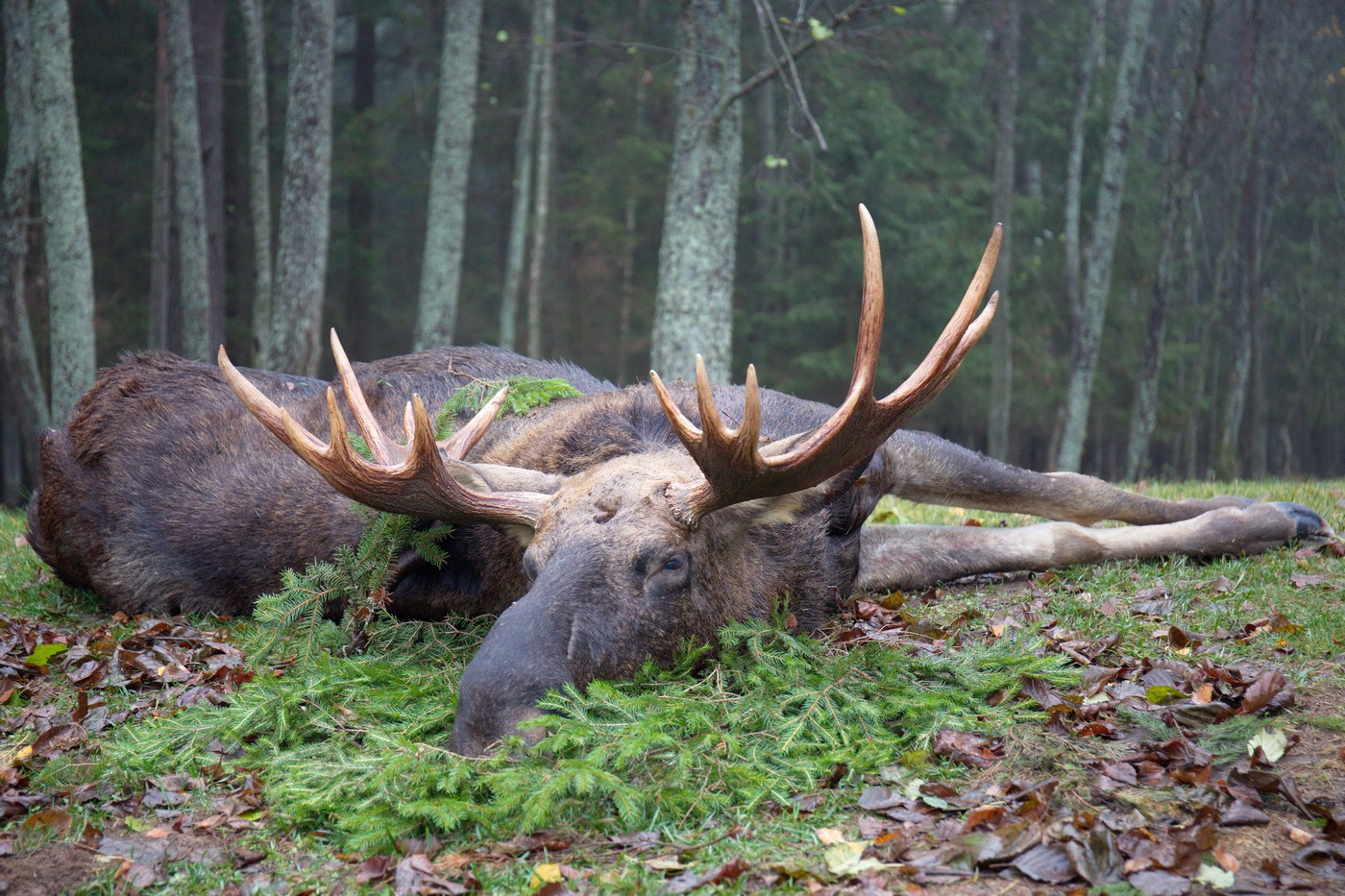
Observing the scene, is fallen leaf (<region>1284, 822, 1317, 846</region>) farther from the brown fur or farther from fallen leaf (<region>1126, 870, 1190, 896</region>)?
the brown fur

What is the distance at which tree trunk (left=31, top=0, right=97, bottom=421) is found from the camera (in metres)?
10.5

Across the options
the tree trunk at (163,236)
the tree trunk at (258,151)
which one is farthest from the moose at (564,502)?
the tree trunk at (163,236)

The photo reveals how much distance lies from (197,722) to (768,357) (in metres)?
22.2

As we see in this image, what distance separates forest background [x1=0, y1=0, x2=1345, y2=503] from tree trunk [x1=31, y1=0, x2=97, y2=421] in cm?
211

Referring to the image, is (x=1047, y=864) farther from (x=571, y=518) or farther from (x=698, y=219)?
(x=698, y=219)

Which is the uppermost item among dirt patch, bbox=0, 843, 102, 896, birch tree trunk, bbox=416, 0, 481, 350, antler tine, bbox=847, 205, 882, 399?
birch tree trunk, bbox=416, 0, 481, 350

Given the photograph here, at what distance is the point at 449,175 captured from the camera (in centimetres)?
1376

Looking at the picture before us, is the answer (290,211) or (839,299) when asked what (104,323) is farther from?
(839,299)

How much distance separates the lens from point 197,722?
3844 millimetres

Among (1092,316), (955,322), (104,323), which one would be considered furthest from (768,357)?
(955,322)

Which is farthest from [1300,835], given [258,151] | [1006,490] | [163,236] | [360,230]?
[360,230]

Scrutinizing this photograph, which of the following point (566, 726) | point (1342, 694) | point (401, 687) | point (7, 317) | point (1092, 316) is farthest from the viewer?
point (1092, 316)

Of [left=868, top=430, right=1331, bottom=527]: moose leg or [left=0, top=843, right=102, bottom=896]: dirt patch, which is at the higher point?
[left=868, top=430, right=1331, bottom=527]: moose leg

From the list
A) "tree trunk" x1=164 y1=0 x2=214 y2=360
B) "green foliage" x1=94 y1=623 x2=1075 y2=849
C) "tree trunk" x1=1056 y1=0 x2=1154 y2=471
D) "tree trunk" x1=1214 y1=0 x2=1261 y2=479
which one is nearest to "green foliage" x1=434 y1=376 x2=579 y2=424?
"green foliage" x1=94 y1=623 x2=1075 y2=849
